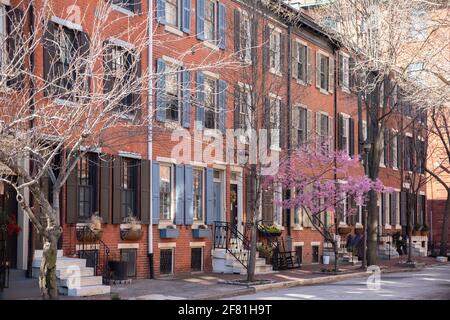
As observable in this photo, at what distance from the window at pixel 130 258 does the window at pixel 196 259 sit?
3198mm

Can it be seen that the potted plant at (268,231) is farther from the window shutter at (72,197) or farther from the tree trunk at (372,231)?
the window shutter at (72,197)

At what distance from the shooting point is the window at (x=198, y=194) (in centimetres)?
2509

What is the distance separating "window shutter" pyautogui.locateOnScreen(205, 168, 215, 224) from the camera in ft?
82.9

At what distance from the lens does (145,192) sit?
22250 mm

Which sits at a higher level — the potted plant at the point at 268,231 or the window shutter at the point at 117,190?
the window shutter at the point at 117,190

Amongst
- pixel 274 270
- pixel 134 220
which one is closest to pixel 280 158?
pixel 274 270

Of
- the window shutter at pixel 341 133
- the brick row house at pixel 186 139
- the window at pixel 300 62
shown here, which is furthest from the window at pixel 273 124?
the window shutter at pixel 341 133

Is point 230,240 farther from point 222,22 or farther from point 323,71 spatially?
point 323,71

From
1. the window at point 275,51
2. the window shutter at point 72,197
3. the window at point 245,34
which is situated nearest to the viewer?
the window shutter at point 72,197

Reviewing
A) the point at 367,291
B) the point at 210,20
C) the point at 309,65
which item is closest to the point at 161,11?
the point at 210,20

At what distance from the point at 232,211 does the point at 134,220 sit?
618cm

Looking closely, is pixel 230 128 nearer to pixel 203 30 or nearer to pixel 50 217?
pixel 203 30

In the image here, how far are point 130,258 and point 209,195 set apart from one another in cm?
461

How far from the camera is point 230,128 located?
86.1 feet
